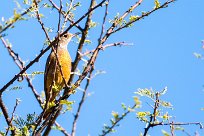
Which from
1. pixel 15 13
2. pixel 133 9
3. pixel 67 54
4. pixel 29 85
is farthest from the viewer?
pixel 67 54

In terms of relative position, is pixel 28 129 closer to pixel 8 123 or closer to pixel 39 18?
pixel 8 123

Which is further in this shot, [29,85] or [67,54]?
[67,54]

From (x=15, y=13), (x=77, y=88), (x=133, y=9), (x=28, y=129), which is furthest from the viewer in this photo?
(x=133, y=9)

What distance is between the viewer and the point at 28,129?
11.7 feet

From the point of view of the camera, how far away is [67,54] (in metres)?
6.67

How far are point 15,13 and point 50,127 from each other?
1328 mm

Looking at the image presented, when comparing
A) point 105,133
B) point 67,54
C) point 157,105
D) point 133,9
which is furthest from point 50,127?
point 67,54

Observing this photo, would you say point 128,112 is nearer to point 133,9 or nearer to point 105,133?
point 105,133

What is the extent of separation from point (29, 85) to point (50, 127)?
3.41 ft

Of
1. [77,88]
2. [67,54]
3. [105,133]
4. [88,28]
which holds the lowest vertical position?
[105,133]

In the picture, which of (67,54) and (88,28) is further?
(67,54)

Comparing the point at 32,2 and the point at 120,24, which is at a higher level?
the point at 120,24

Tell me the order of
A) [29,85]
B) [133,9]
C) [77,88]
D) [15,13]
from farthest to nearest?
[29,85] < [133,9] < [77,88] < [15,13]

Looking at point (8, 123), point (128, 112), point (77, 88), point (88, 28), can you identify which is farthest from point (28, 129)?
point (88, 28)
